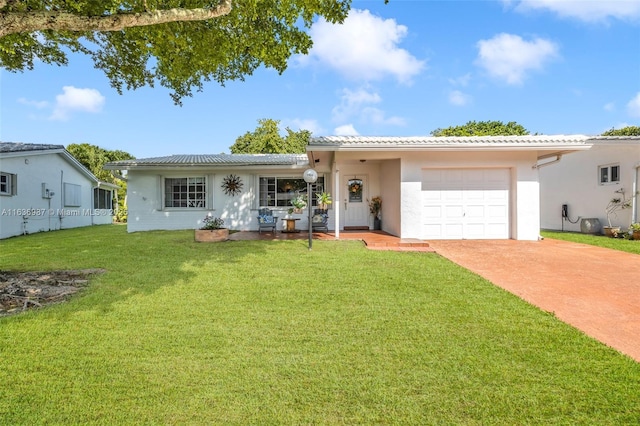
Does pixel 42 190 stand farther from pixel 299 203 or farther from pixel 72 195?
pixel 299 203

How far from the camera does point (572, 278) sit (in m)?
5.51

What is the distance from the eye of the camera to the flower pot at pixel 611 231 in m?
11.1

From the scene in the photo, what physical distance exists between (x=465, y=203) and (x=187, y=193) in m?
10.8

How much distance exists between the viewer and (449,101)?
1809cm

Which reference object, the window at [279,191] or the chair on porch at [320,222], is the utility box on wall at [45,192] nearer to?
the window at [279,191]

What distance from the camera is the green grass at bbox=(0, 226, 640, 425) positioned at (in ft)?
6.96

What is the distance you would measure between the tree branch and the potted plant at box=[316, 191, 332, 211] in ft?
25.7

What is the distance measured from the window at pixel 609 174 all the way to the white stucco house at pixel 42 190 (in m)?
23.1

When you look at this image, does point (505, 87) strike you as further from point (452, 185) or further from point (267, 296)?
point (267, 296)

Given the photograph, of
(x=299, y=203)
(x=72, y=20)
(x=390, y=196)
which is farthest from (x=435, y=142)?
(x=72, y=20)

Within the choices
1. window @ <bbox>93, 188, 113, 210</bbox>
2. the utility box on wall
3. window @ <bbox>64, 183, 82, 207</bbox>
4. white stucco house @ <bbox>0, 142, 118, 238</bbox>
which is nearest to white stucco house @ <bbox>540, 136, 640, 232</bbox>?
white stucco house @ <bbox>0, 142, 118, 238</bbox>

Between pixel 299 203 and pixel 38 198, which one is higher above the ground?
pixel 38 198

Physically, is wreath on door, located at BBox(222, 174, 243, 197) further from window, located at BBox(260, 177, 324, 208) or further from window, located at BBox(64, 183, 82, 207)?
window, located at BBox(64, 183, 82, 207)

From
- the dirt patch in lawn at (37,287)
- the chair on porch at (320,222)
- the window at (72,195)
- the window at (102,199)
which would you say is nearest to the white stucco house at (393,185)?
the chair on porch at (320,222)
